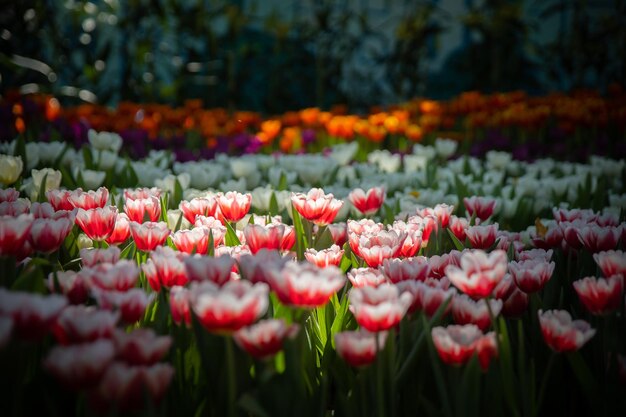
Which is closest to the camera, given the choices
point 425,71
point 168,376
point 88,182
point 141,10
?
point 168,376

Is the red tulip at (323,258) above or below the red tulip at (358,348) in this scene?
above

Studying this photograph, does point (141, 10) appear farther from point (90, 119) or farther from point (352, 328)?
point (352, 328)

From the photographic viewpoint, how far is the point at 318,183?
117 inches

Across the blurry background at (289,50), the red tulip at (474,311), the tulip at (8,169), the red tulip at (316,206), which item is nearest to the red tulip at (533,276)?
the red tulip at (474,311)

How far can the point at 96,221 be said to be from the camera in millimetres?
1334

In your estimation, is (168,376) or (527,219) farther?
(527,219)

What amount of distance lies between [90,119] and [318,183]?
8.25 ft

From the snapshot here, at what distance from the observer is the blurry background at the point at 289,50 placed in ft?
22.4

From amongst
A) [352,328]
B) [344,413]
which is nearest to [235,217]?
[352,328]

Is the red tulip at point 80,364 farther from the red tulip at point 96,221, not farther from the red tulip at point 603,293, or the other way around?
the red tulip at point 603,293

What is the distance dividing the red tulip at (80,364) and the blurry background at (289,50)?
4930 millimetres

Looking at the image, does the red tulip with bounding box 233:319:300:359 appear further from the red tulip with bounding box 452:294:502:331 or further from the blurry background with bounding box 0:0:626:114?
the blurry background with bounding box 0:0:626:114

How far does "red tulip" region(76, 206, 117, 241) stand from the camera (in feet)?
4.35

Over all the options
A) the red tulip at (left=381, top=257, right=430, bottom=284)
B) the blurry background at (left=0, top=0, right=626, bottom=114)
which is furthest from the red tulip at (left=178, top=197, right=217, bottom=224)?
the blurry background at (left=0, top=0, right=626, bottom=114)
